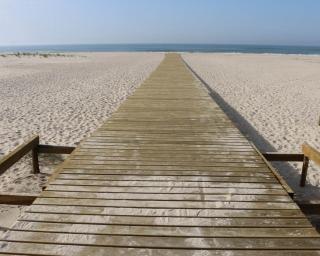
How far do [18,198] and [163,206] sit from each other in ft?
5.49

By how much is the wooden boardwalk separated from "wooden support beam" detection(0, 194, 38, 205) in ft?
0.94

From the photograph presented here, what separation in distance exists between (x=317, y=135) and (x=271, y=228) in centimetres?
650

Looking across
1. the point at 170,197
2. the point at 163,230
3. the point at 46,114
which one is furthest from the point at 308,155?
the point at 46,114

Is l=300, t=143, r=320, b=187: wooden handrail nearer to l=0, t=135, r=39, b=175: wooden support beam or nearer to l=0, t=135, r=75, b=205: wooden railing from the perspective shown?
l=0, t=135, r=75, b=205: wooden railing

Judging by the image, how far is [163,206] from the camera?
126 inches

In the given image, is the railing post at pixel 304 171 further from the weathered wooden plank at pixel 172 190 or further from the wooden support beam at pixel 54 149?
A: the wooden support beam at pixel 54 149

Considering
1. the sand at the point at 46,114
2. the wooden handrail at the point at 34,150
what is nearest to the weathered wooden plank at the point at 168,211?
the sand at the point at 46,114

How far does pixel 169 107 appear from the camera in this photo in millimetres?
7988

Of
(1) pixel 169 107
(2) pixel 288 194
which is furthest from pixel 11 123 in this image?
(2) pixel 288 194

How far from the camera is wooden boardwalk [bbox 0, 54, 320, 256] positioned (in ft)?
8.56

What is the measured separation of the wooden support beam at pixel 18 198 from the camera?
364 centimetres

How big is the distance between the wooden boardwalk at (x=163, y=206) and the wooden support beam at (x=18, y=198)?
287 millimetres

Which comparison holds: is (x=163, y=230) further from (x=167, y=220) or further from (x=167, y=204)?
(x=167, y=204)

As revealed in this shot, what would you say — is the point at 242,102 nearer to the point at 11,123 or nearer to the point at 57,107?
the point at 57,107
